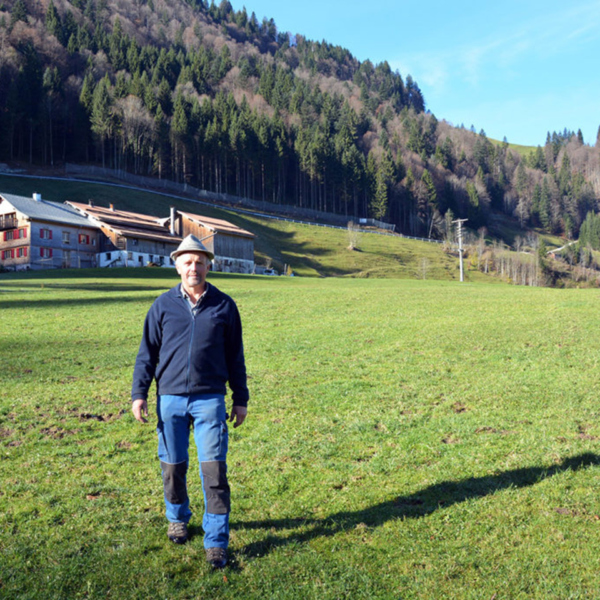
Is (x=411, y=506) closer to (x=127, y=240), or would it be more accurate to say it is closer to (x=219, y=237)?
(x=127, y=240)

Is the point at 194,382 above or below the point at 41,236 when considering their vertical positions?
below

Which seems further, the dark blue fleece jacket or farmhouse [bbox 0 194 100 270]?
farmhouse [bbox 0 194 100 270]

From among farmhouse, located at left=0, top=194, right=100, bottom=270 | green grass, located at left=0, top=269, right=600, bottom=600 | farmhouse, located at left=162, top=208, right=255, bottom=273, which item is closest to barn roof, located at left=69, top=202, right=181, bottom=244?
farmhouse, located at left=0, top=194, right=100, bottom=270

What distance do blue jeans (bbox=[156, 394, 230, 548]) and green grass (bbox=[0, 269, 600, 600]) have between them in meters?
0.42

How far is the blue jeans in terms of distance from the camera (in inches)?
234

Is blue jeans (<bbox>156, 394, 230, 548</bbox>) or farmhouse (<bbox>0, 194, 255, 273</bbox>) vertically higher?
farmhouse (<bbox>0, 194, 255, 273</bbox>)

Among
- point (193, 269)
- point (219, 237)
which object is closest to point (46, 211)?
point (219, 237)

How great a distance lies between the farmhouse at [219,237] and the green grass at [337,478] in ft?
195

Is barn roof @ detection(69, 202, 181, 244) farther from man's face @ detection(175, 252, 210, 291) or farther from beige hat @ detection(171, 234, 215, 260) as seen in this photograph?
man's face @ detection(175, 252, 210, 291)

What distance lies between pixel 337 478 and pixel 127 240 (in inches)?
2617

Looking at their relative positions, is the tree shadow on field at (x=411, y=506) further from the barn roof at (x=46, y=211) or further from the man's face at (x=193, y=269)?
the barn roof at (x=46, y=211)

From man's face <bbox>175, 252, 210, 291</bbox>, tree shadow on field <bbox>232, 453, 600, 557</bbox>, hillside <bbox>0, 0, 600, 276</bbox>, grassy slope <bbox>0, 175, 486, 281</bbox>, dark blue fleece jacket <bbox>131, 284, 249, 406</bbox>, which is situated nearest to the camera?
dark blue fleece jacket <bbox>131, 284, 249, 406</bbox>

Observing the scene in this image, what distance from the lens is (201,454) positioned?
6.08 m

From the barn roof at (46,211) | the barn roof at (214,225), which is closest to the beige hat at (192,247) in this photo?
the barn roof at (46,211)
